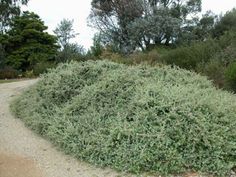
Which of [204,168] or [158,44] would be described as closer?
[204,168]

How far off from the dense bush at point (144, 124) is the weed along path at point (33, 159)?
17 centimetres

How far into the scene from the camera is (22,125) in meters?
8.01

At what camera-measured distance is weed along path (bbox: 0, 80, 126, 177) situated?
207 inches

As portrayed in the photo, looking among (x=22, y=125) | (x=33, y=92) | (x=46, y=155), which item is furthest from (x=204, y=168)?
(x=33, y=92)

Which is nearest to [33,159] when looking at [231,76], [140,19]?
[231,76]

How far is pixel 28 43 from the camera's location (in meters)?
21.9

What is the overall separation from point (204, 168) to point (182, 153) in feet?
1.19

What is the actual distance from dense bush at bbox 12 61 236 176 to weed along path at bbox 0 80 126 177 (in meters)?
0.17

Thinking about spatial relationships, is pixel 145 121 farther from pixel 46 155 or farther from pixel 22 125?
pixel 22 125

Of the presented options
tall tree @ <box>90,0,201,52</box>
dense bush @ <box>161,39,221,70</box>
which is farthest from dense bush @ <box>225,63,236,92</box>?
tall tree @ <box>90,0,201,52</box>

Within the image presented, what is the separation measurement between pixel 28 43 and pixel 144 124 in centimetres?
1749

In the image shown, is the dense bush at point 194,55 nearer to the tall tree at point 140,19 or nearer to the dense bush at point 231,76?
the dense bush at point 231,76

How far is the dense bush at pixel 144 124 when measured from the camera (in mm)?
5211

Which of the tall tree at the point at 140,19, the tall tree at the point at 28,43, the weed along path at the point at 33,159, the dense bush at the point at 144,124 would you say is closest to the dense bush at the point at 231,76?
the dense bush at the point at 144,124
